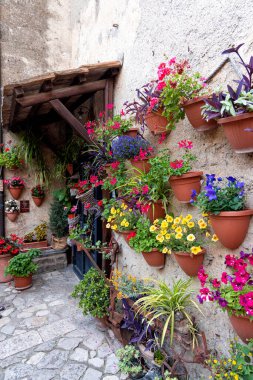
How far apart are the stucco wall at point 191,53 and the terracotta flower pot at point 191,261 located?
0.07m

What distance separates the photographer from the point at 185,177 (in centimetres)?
189

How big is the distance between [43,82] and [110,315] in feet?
9.38

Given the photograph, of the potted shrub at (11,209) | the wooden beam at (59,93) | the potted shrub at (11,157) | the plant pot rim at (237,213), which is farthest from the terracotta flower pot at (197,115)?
the potted shrub at (11,209)

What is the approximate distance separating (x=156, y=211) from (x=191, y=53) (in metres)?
1.43

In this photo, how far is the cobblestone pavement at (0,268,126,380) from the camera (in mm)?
2387

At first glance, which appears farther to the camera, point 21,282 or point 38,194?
point 38,194

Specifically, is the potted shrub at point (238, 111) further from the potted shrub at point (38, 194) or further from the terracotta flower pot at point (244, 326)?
the potted shrub at point (38, 194)

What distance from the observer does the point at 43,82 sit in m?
2.82

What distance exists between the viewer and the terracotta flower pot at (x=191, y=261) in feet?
6.21

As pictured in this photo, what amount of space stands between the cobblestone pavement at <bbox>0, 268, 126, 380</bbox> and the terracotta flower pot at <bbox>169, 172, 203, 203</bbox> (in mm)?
1858

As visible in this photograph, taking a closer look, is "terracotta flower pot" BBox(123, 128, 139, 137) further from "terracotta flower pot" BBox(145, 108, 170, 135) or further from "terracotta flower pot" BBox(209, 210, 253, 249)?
"terracotta flower pot" BBox(209, 210, 253, 249)

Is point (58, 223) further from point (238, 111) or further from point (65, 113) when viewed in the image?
point (238, 111)

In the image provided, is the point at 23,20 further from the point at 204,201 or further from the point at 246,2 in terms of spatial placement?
the point at 204,201

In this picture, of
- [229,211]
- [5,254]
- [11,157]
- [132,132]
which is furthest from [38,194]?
[229,211]
